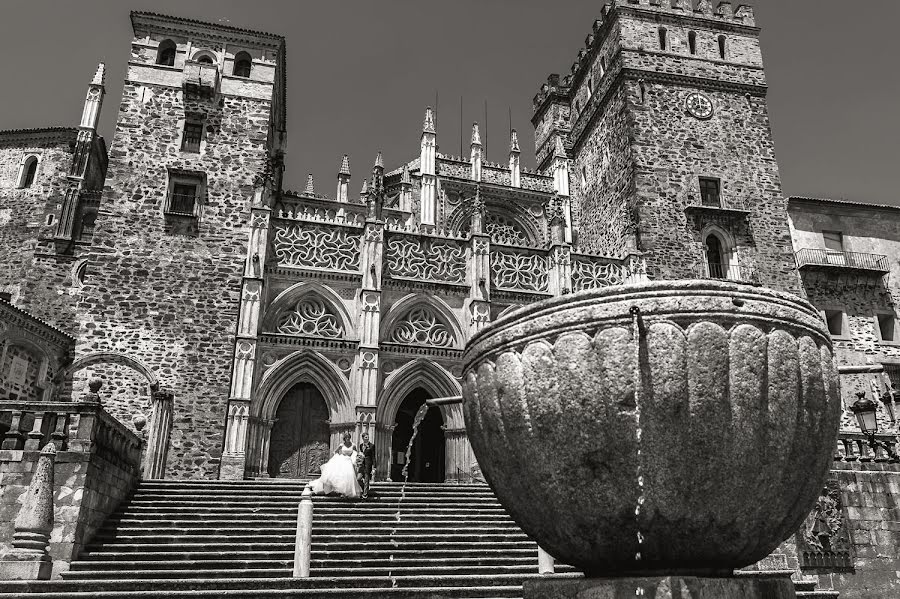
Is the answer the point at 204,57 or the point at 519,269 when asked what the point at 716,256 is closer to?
the point at 519,269

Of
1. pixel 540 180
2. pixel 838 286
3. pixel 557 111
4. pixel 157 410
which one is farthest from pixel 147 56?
pixel 838 286

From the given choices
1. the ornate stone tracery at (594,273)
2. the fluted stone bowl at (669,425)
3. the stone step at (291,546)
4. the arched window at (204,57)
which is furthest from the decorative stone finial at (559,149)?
the fluted stone bowl at (669,425)

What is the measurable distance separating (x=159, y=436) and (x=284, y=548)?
7.62 m

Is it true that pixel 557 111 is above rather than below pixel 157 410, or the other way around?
above

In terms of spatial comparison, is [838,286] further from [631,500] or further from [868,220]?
[631,500]

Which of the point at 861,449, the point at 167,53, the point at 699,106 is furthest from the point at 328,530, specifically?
the point at 699,106

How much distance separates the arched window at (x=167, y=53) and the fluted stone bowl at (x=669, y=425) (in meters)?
25.0

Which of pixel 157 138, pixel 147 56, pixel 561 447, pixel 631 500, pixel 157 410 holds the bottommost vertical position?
pixel 631 500

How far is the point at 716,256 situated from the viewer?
27.1m

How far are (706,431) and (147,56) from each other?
25.9 metres

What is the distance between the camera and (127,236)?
70.5ft

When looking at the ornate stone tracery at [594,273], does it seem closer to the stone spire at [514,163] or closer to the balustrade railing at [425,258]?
the balustrade railing at [425,258]

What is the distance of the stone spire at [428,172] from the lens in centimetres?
3334

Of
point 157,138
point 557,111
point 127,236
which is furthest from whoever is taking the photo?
point 557,111
